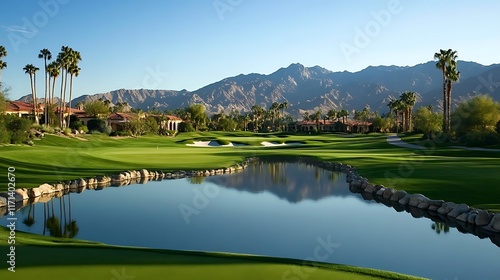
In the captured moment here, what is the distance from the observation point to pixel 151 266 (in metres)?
8.41

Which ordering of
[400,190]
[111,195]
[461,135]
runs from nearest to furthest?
[400,190]
[111,195]
[461,135]

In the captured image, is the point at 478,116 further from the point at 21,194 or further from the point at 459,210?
the point at 21,194

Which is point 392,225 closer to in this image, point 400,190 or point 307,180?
point 400,190

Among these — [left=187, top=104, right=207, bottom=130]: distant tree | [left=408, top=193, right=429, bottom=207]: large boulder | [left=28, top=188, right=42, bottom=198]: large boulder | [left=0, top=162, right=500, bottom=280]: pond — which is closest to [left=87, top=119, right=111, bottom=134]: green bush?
[left=187, top=104, right=207, bottom=130]: distant tree

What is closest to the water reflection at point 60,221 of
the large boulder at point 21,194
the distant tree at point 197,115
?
the large boulder at point 21,194

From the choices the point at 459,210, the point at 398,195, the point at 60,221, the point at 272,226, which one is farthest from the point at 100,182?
the point at 459,210

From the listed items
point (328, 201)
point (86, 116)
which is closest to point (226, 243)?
point (328, 201)

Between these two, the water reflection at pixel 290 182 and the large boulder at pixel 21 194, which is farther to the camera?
the water reflection at pixel 290 182

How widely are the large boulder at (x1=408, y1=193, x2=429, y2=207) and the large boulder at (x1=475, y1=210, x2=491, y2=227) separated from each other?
11.2 feet

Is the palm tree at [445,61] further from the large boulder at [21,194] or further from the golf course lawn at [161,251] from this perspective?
the large boulder at [21,194]

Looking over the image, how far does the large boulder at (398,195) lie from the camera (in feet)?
65.8

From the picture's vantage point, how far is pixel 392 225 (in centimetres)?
1594

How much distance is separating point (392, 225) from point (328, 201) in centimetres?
585

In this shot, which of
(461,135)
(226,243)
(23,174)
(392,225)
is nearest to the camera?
(226,243)
